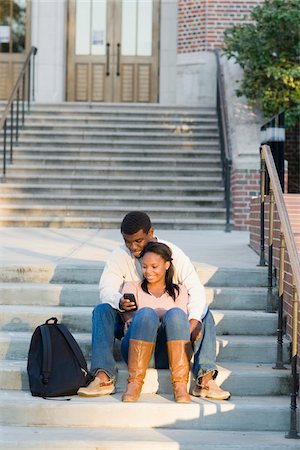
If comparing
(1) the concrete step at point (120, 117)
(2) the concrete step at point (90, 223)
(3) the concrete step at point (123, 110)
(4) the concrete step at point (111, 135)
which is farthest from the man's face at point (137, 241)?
(3) the concrete step at point (123, 110)

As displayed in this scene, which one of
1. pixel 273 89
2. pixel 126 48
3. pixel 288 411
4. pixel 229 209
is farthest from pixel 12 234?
pixel 126 48

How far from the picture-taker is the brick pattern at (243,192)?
439 inches

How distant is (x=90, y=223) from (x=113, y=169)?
139 cm

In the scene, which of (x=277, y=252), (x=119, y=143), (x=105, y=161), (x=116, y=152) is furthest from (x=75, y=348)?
(x=119, y=143)

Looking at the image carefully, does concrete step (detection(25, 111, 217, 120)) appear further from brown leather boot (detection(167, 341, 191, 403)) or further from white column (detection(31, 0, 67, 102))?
brown leather boot (detection(167, 341, 191, 403))

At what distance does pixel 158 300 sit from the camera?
530 centimetres

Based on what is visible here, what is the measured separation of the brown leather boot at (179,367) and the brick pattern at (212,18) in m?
10.4

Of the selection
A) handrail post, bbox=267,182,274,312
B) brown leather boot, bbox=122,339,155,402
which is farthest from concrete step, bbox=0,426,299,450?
handrail post, bbox=267,182,274,312

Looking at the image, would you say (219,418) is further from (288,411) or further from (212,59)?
(212,59)

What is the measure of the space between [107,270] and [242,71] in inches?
329

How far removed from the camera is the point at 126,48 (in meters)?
15.6

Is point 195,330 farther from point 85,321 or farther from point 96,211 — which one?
point 96,211

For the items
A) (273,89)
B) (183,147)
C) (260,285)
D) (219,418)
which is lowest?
(219,418)

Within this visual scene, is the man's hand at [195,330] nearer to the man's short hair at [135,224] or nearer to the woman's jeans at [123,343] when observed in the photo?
the woman's jeans at [123,343]
